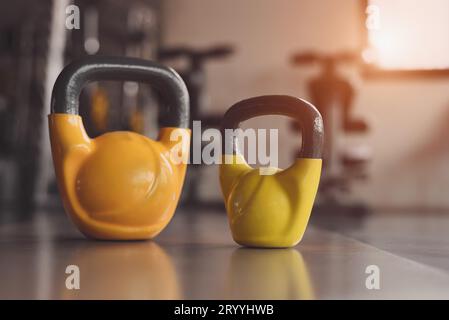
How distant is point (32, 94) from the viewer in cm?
253

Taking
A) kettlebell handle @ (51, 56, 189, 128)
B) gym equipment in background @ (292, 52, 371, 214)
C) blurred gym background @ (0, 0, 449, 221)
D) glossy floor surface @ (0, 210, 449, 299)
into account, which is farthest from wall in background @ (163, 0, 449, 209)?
kettlebell handle @ (51, 56, 189, 128)

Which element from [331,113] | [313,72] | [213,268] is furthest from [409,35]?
[213,268]

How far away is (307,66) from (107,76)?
8.25ft

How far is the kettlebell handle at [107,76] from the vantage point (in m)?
0.98

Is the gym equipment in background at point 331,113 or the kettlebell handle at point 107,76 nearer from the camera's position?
the kettlebell handle at point 107,76

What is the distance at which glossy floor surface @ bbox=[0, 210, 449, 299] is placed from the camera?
60 centimetres

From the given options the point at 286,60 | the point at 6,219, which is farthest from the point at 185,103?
the point at 286,60

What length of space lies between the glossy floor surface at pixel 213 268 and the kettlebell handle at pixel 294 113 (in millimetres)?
171

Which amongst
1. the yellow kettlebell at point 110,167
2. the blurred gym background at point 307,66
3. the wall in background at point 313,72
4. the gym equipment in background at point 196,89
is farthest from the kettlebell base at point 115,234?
the wall in background at point 313,72

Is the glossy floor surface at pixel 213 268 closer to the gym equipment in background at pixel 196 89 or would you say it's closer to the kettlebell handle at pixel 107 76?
the kettlebell handle at pixel 107 76

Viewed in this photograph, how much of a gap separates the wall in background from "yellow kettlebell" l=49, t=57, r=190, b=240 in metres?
2.39

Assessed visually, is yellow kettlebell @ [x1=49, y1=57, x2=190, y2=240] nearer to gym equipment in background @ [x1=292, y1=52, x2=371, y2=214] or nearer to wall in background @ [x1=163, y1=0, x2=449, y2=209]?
gym equipment in background @ [x1=292, y1=52, x2=371, y2=214]

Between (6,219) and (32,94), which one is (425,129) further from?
(6,219)
